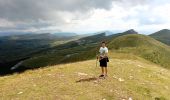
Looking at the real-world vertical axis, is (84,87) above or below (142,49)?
above

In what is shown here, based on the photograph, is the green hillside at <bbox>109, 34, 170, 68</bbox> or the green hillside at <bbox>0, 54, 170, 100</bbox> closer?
the green hillside at <bbox>0, 54, 170, 100</bbox>

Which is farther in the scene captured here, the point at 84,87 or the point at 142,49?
the point at 142,49

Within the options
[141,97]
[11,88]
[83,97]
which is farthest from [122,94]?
A: [11,88]

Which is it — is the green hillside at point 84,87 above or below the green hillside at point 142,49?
Answer: above

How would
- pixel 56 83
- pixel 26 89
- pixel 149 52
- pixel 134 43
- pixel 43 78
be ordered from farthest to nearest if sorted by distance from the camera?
pixel 134 43 → pixel 149 52 → pixel 43 78 → pixel 56 83 → pixel 26 89

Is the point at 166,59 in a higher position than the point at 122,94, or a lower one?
lower

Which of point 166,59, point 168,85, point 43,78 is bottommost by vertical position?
point 166,59

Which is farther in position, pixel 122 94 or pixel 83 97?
pixel 122 94

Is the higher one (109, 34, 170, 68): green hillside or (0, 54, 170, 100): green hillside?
(0, 54, 170, 100): green hillside

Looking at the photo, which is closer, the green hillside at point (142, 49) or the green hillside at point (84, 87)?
the green hillside at point (84, 87)

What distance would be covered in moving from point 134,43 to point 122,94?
93.7 m

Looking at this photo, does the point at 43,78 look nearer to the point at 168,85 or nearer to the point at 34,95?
the point at 34,95

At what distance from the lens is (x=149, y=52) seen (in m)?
106

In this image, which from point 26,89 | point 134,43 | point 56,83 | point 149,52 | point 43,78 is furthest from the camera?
point 134,43
